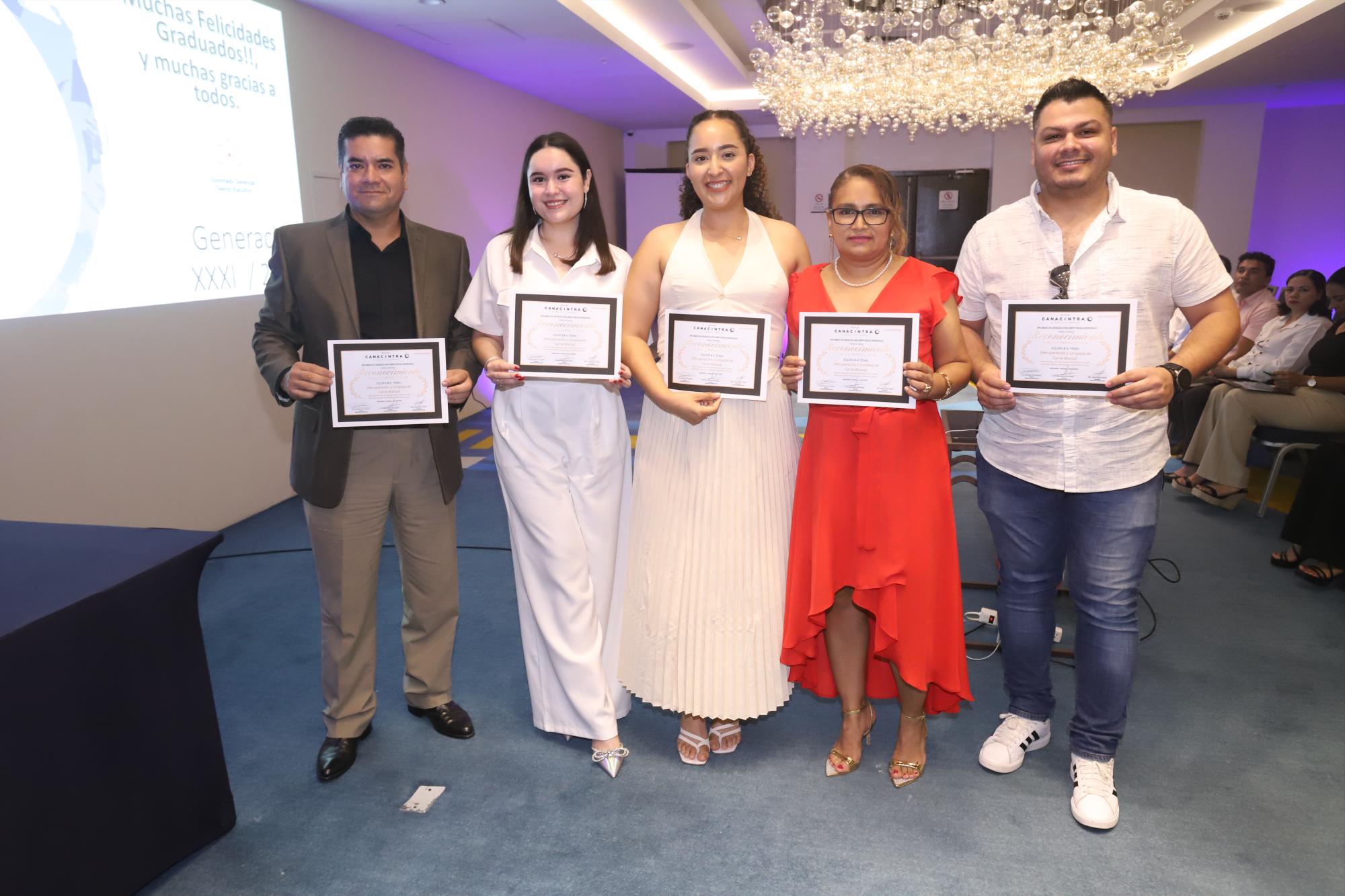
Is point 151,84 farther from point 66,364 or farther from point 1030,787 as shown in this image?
point 1030,787

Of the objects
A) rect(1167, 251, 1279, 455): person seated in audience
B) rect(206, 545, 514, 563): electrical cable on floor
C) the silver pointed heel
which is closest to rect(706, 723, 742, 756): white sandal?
the silver pointed heel

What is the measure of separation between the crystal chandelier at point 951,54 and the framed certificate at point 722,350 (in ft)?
15.0

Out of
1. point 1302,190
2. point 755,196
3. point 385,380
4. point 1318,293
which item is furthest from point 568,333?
point 1302,190

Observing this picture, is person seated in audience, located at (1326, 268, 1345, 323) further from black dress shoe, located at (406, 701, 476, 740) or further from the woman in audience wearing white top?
black dress shoe, located at (406, 701, 476, 740)

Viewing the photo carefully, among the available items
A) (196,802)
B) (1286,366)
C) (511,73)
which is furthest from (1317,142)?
(196,802)

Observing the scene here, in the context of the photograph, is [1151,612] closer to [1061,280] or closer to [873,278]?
[1061,280]

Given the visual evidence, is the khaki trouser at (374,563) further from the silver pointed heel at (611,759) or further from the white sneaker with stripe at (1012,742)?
the white sneaker with stripe at (1012,742)

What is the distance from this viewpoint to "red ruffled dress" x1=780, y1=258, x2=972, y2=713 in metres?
2.17

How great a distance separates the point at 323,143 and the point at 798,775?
500cm

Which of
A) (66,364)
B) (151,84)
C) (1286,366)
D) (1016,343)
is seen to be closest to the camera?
(1016,343)

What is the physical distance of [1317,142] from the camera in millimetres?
10836

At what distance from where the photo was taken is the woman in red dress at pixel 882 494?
2.12 metres

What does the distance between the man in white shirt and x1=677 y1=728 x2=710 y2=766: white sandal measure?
999 millimetres

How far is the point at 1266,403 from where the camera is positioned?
491 cm
